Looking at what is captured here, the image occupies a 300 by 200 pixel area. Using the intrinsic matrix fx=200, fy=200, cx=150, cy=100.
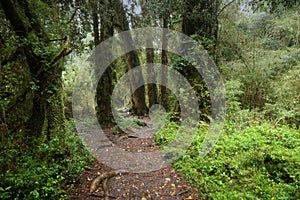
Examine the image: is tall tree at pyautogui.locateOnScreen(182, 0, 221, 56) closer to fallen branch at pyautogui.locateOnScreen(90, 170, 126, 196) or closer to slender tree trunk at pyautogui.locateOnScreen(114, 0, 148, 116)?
slender tree trunk at pyautogui.locateOnScreen(114, 0, 148, 116)

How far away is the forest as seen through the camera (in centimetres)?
358

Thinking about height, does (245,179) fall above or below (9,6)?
below

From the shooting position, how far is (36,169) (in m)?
3.40

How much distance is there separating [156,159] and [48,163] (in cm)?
282

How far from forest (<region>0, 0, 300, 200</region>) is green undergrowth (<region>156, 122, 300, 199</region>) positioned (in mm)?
23

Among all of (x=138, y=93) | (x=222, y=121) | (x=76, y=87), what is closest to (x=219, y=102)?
(x=222, y=121)

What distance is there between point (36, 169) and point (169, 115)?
546 centimetres

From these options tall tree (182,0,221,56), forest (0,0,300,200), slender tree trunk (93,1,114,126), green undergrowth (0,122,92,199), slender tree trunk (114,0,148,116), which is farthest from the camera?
slender tree trunk (114,0,148,116)

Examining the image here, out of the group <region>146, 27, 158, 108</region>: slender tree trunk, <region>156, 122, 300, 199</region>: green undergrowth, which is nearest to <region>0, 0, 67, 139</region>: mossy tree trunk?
<region>156, 122, 300, 199</region>: green undergrowth

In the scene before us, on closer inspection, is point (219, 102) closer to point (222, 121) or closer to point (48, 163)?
point (222, 121)

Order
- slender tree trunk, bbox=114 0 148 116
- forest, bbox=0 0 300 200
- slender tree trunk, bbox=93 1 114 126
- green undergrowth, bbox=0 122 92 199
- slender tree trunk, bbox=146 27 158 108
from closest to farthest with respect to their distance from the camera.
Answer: green undergrowth, bbox=0 122 92 199 → forest, bbox=0 0 300 200 → slender tree trunk, bbox=93 1 114 126 → slender tree trunk, bbox=114 0 148 116 → slender tree trunk, bbox=146 27 158 108

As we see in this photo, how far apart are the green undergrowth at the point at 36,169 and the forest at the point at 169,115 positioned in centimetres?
2

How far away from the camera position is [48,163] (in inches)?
153

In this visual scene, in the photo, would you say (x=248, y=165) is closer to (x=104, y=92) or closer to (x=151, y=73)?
(x=104, y=92)
